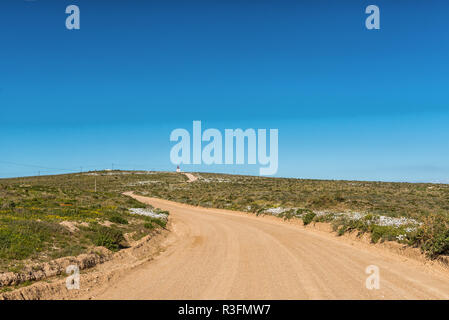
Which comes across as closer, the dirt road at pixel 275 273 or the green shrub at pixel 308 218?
the dirt road at pixel 275 273

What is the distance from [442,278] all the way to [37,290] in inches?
521

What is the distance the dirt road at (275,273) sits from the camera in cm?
860

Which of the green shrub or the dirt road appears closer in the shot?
the dirt road

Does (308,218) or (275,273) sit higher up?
(275,273)

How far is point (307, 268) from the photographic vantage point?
37.0ft

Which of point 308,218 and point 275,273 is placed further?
point 308,218

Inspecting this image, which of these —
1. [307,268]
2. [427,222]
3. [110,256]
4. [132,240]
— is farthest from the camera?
[132,240]

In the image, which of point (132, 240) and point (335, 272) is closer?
point (335, 272)

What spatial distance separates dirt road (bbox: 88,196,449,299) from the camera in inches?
339

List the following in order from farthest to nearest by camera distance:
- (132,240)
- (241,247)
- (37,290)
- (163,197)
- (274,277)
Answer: (163,197) → (132,240) → (241,247) → (274,277) → (37,290)

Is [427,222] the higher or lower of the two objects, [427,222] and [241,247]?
the higher

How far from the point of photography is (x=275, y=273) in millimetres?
10648
